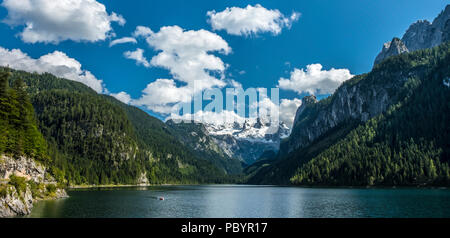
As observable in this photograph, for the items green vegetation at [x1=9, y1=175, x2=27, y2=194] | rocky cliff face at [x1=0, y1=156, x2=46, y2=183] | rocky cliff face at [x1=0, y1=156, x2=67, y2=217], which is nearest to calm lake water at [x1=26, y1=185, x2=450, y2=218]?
rocky cliff face at [x1=0, y1=156, x2=67, y2=217]

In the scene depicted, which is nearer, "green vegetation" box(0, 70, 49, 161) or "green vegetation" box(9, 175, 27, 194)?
"green vegetation" box(9, 175, 27, 194)

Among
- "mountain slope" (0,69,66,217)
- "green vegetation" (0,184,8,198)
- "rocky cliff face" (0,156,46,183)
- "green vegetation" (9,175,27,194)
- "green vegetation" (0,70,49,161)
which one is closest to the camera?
"green vegetation" (0,184,8,198)

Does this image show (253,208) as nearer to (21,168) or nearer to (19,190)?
(19,190)

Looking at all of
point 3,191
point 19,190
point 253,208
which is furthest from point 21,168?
point 253,208

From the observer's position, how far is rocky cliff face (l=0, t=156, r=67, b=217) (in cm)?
6072

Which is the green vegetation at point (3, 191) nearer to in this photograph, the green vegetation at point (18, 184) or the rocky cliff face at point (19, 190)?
the rocky cliff face at point (19, 190)

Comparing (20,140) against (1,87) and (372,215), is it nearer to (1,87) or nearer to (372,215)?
(1,87)

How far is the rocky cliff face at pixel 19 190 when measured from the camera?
199ft

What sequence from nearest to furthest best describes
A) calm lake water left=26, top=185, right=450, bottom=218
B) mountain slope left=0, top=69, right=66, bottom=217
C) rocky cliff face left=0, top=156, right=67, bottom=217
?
rocky cliff face left=0, top=156, right=67, bottom=217 → calm lake water left=26, top=185, right=450, bottom=218 → mountain slope left=0, top=69, right=66, bottom=217

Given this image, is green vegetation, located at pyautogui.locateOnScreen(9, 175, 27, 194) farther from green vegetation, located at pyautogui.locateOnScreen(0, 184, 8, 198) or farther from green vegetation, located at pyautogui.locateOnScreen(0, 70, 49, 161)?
green vegetation, located at pyautogui.locateOnScreen(0, 70, 49, 161)

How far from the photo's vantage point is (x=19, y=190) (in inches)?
2603
